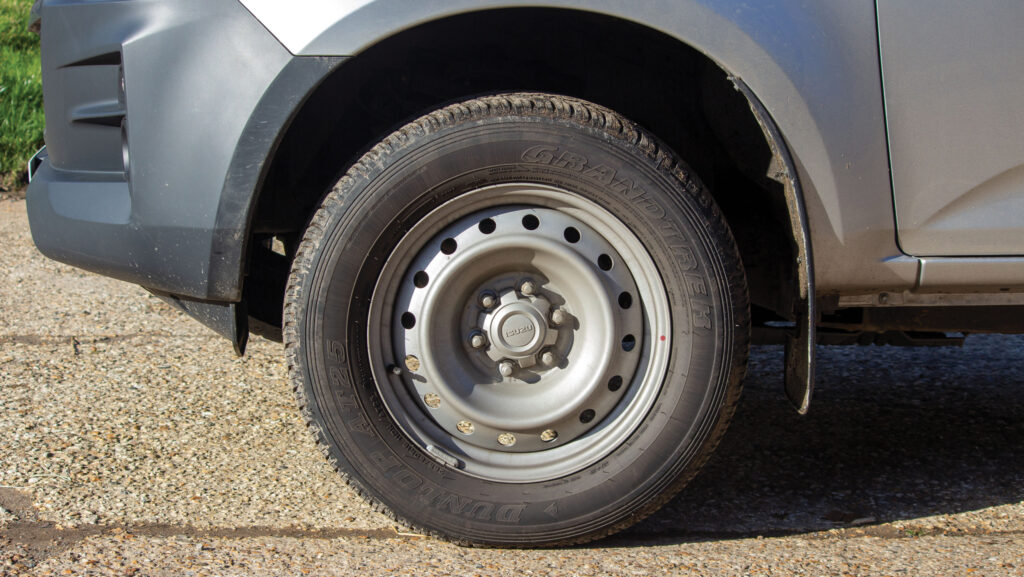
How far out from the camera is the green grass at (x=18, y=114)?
639 cm

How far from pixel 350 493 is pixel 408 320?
64cm

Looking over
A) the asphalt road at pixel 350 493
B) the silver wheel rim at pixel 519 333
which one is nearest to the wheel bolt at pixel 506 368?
the silver wheel rim at pixel 519 333

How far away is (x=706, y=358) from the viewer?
226cm

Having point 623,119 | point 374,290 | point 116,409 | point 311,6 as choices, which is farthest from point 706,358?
point 116,409

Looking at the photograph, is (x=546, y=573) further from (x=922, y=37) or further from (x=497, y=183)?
(x=922, y=37)

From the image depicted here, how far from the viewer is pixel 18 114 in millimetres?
6477

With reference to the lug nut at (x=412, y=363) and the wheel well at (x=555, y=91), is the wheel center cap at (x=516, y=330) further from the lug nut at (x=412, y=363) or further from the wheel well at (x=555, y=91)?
the wheel well at (x=555, y=91)

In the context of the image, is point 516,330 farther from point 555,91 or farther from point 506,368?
point 555,91

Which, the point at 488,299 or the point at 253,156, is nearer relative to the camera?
the point at 253,156

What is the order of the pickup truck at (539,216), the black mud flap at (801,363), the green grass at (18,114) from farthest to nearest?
1. the green grass at (18,114)
2. the black mud flap at (801,363)
3. the pickup truck at (539,216)

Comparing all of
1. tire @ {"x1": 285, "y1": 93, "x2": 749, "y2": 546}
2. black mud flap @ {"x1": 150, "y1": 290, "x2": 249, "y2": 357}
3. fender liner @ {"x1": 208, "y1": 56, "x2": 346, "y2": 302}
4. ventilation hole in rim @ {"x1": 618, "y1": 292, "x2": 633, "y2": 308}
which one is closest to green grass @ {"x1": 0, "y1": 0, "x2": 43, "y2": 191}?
black mud flap @ {"x1": 150, "y1": 290, "x2": 249, "y2": 357}

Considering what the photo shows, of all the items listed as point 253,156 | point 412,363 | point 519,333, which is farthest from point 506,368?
point 253,156

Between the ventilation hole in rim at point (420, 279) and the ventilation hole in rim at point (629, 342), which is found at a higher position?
the ventilation hole in rim at point (420, 279)

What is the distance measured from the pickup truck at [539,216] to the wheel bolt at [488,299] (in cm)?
2
